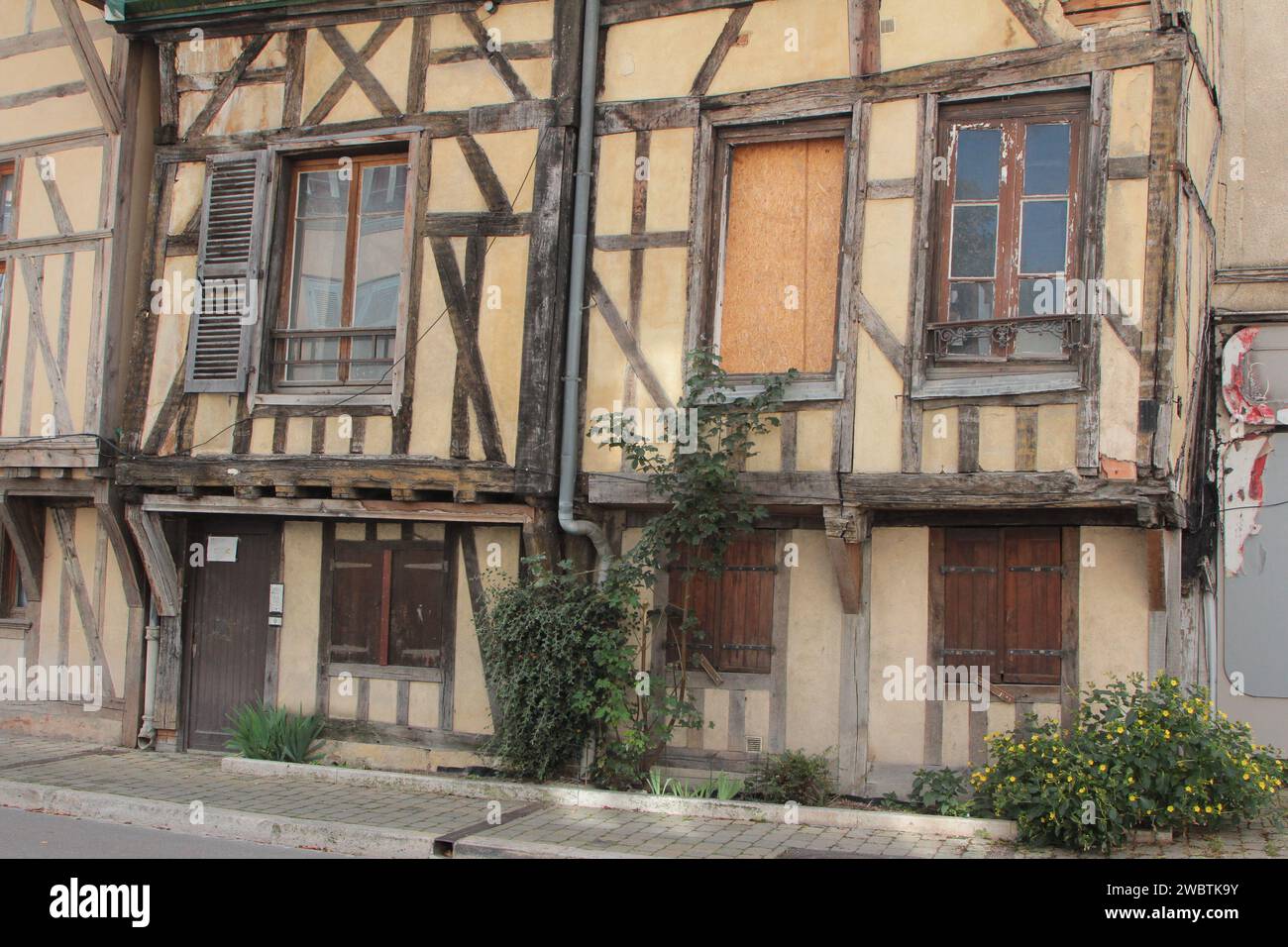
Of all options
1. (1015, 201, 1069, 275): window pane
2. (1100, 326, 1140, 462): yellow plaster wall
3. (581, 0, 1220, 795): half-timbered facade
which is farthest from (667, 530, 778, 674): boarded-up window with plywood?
(1015, 201, 1069, 275): window pane

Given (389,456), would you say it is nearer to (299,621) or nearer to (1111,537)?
(299,621)

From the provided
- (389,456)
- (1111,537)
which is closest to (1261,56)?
(1111,537)

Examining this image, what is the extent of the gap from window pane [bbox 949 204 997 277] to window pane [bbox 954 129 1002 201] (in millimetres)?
83

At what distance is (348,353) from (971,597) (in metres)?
4.93

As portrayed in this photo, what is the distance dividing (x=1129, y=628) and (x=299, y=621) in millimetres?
6136

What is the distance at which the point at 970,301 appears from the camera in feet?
26.6

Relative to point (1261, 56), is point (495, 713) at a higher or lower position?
lower

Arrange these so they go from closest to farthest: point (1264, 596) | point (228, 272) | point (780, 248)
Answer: point (780, 248)
point (1264, 596)
point (228, 272)

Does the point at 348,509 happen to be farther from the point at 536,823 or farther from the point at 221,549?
the point at 536,823

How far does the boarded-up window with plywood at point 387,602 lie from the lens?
969 centimetres

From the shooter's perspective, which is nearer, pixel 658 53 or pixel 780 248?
pixel 780 248

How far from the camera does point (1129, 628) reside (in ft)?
25.6

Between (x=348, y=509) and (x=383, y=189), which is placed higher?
(x=383, y=189)

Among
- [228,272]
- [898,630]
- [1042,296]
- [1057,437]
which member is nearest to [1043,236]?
[1042,296]
